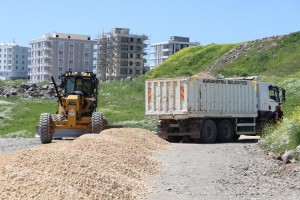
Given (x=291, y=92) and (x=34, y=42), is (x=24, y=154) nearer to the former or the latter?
(x=291, y=92)

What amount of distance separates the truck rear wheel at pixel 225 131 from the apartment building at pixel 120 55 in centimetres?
12797

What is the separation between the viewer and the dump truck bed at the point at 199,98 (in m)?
27.6

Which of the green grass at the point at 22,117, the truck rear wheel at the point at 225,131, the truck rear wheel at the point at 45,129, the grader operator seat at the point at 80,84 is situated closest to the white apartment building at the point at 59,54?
the green grass at the point at 22,117

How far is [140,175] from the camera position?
14430 millimetres

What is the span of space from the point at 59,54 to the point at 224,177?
160 meters

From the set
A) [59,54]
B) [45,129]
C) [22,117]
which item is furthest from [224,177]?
[59,54]

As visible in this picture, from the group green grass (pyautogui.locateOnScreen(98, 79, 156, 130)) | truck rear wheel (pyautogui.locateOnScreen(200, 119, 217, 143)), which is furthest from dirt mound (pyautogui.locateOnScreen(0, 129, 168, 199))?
green grass (pyautogui.locateOnScreen(98, 79, 156, 130))

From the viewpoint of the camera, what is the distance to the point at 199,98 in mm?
27922

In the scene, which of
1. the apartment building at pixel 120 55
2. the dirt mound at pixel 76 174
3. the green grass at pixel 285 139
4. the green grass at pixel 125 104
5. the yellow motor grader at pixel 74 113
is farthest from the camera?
the apartment building at pixel 120 55

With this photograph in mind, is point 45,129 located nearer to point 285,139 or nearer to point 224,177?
point 285,139

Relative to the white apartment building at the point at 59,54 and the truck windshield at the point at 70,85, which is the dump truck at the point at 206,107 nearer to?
the truck windshield at the point at 70,85

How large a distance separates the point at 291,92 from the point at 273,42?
3554cm

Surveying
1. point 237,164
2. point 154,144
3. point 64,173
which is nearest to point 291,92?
point 154,144

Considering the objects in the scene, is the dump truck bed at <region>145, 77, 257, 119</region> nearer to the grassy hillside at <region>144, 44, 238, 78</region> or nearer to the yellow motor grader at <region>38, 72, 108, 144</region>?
the yellow motor grader at <region>38, 72, 108, 144</region>
